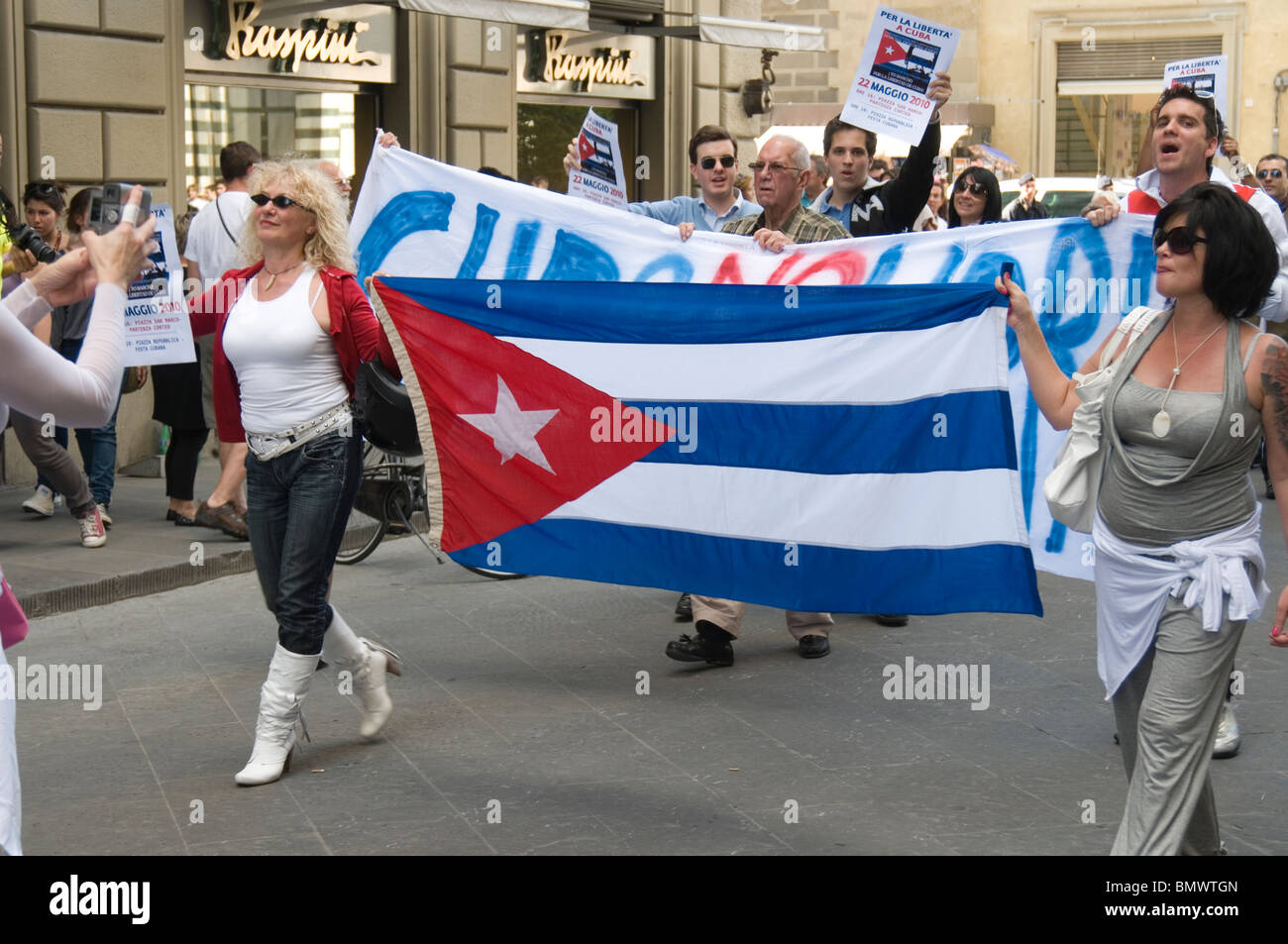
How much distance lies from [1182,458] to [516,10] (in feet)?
33.5

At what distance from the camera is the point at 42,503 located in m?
10.2

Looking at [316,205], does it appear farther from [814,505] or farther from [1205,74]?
[1205,74]

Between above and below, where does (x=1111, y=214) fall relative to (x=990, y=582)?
above

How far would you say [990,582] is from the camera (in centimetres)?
567

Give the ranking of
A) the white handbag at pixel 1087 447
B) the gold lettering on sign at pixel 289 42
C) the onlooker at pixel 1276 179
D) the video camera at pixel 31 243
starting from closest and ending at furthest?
1. the video camera at pixel 31 243
2. the white handbag at pixel 1087 447
3. the gold lettering on sign at pixel 289 42
4. the onlooker at pixel 1276 179

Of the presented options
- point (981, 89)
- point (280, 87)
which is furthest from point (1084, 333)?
point (981, 89)

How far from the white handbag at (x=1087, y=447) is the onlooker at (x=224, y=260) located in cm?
606

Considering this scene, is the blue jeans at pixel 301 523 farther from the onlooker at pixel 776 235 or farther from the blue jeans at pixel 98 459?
the blue jeans at pixel 98 459

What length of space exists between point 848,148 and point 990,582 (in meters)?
2.71

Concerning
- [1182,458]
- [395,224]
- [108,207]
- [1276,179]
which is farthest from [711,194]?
[1276,179]

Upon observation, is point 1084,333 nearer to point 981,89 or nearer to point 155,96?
point 155,96

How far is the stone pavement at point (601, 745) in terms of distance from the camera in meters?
4.93

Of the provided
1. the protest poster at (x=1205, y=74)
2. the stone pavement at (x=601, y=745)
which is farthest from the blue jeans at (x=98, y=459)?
the protest poster at (x=1205, y=74)

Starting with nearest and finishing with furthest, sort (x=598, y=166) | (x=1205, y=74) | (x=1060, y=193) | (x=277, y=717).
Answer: (x=277, y=717) → (x=1205, y=74) → (x=598, y=166) → (x=1060, y=193)
